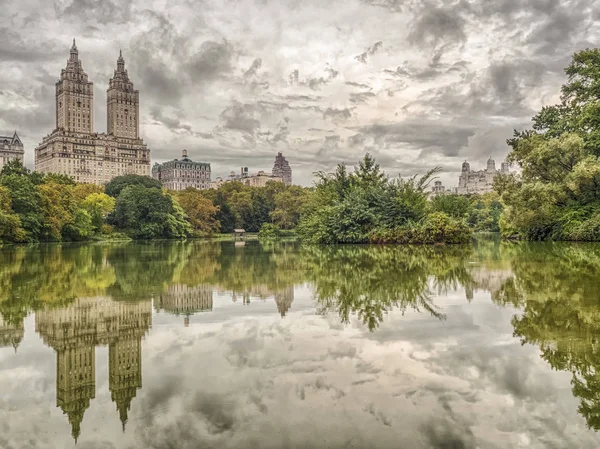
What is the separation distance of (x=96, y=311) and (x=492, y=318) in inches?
237

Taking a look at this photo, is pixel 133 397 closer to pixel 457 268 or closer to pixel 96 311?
pixel 96 311

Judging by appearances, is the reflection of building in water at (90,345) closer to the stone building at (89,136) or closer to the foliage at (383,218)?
the foliage at (383,218)

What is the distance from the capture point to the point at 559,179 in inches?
1215

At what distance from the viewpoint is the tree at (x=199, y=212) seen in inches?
2606

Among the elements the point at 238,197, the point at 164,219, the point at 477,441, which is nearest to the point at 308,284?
the point at 477,441

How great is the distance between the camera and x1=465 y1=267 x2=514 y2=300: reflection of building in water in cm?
1062

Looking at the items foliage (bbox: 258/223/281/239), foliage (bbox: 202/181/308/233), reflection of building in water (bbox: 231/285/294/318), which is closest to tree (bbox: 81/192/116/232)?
foliage (bbox: 202/181/308/233)

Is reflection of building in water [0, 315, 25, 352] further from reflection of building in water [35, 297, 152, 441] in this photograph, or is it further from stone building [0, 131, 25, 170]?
stone building [0, 131, 25, 170]

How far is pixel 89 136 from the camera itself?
157 metres

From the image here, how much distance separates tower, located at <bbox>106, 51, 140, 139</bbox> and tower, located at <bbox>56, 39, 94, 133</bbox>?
6564 millimetres

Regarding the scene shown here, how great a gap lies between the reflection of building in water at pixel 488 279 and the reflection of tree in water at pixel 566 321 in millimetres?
224

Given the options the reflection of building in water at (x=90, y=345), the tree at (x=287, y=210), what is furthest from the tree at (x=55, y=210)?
the reflection of building in water at (x=90, y=345)

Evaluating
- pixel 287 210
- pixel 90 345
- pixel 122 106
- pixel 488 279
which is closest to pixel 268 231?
pixel 287 210

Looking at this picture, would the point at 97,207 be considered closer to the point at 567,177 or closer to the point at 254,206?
the point at 254,206
